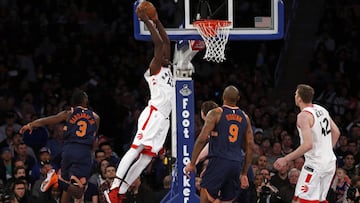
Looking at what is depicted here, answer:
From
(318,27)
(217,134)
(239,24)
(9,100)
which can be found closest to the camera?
(217,134)

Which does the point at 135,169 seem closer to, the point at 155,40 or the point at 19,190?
the point at 155,40

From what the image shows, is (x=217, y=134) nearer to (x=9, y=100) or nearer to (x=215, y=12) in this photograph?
(x=215, y=12)

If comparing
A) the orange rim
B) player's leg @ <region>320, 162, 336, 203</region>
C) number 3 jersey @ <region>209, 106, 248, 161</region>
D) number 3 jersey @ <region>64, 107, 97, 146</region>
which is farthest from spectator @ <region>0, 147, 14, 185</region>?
player's leg @ <region>320, 162, 336, 203</region>

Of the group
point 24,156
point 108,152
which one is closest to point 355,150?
point 108,152

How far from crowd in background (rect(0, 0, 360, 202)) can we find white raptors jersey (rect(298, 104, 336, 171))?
2.70 meters

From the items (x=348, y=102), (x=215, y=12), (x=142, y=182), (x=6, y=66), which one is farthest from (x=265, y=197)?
(x=6, y=66)

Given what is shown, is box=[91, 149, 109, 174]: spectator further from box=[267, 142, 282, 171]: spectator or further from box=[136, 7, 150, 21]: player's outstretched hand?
box=[136, 7, 150, 21]: player's outstretched hand

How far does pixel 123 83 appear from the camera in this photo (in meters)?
21.8

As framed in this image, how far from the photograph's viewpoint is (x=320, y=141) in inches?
532

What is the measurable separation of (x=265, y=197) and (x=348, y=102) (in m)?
5.62

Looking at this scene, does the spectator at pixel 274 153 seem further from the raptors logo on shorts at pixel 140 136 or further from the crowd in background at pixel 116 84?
the raptors logo on shorts at pixel 140 136

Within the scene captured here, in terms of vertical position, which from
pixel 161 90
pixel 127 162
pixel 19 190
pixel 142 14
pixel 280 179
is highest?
pixel 142 14

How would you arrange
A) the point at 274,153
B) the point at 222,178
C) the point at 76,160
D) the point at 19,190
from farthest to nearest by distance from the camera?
the point at 274,153 < the point at 19,190 < the point at 76,160 < the point at 222,178

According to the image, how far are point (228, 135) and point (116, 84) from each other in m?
8.88
